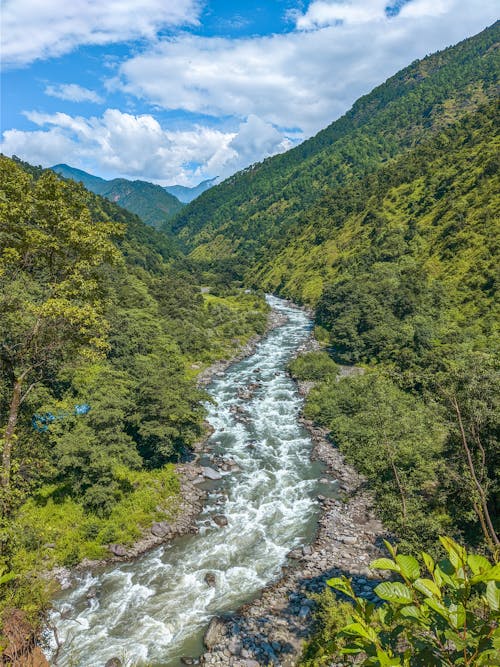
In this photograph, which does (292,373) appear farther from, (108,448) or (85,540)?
(85,540)

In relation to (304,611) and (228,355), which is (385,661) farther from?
(228,355)

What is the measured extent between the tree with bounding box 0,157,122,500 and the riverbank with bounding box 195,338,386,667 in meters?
11.9

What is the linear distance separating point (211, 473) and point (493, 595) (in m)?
29.1

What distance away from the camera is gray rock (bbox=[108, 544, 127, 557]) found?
21.7m

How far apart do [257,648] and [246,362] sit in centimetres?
4247

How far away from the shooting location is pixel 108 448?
25.5 m

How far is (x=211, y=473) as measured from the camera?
30.1 m

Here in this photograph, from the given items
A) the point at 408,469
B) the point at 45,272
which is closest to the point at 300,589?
the point at 408,469

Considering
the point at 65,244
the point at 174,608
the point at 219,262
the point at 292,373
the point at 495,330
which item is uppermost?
the point at 219,262

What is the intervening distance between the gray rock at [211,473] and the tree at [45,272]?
1625 cm

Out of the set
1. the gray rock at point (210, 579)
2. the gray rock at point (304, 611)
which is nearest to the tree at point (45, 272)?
the gray rock at point (210, 579)

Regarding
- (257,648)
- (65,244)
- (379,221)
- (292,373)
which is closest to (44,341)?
(65,244)

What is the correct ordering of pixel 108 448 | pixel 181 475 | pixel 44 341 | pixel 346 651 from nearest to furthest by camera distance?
pixel 346 651
pixel 44 341
pixel 108 448
pixel 181 475

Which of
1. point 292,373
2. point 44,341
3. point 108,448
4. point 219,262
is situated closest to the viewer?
point 44,341
